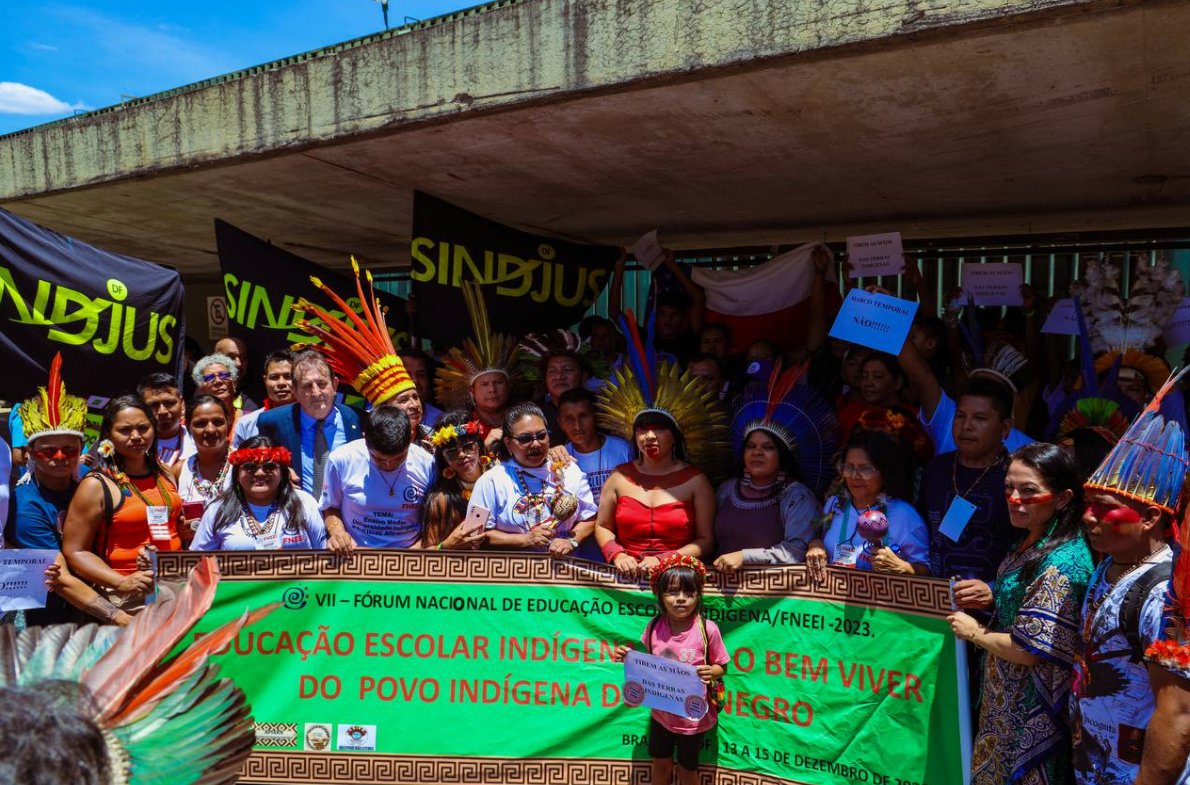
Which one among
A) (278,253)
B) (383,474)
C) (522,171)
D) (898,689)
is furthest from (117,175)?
(898,689)

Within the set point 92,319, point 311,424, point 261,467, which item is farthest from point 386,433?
point 92,319

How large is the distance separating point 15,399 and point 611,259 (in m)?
3.74

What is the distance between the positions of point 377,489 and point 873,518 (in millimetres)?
2138

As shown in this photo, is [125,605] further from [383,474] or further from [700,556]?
[700,556]

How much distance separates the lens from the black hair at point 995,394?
3.42m

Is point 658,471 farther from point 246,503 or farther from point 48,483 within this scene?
point 48,483

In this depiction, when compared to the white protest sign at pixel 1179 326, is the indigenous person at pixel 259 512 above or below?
below

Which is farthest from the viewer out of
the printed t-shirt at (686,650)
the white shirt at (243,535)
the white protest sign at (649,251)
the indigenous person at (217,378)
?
the white protest sign at (649,251)

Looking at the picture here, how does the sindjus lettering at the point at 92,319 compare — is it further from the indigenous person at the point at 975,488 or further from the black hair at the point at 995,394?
the black hair at the point at 995,394

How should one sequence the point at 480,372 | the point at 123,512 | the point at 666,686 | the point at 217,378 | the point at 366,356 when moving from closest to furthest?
the point at 666,686
the point at 123,512
the point at 366,356
the point at 480,372
the point at 217,378

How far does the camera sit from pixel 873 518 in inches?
131

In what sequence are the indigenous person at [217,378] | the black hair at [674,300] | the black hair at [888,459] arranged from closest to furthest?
the black hair at [888,459] → the indigenous person at [217,378] → the black hair at [674,300]

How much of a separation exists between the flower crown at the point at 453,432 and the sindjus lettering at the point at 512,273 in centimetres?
162

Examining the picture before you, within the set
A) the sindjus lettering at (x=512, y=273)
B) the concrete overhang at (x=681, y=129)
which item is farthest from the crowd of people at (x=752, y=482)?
the concrete overhang at (x=681, y=129)
